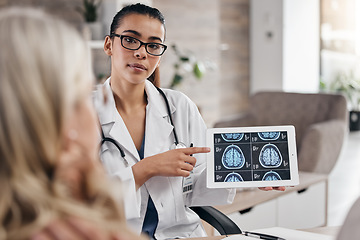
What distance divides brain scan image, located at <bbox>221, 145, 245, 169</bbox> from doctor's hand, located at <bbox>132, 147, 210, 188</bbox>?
9 centimetres

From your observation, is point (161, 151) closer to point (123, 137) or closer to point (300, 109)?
point (123, 137)

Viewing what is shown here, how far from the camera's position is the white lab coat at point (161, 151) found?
1681 millimetres

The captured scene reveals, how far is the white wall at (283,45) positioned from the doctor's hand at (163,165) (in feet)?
15.7

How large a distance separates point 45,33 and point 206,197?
1.16 metres

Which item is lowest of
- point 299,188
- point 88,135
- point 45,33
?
point 299,188

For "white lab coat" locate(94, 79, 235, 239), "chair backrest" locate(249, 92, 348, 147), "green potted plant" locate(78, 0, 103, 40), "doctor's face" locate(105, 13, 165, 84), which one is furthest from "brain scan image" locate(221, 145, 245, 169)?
"green potted plant" locate(78, 0, 103, 40)

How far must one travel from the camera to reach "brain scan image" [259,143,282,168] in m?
1.57

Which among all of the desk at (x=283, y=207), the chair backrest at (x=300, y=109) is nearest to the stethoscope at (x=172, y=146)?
the desk at (x=283, y=207)

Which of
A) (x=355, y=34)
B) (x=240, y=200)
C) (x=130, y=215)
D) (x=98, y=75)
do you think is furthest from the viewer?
(x=355, y=34)

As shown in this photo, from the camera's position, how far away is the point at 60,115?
68cm

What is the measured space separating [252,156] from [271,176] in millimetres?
80

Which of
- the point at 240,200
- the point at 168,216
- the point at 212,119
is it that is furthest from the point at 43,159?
the point at 212,119

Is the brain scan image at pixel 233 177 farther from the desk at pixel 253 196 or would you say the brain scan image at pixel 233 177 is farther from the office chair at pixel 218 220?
the desk at pixel 253 196

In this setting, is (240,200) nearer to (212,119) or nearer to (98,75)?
(98,75)
